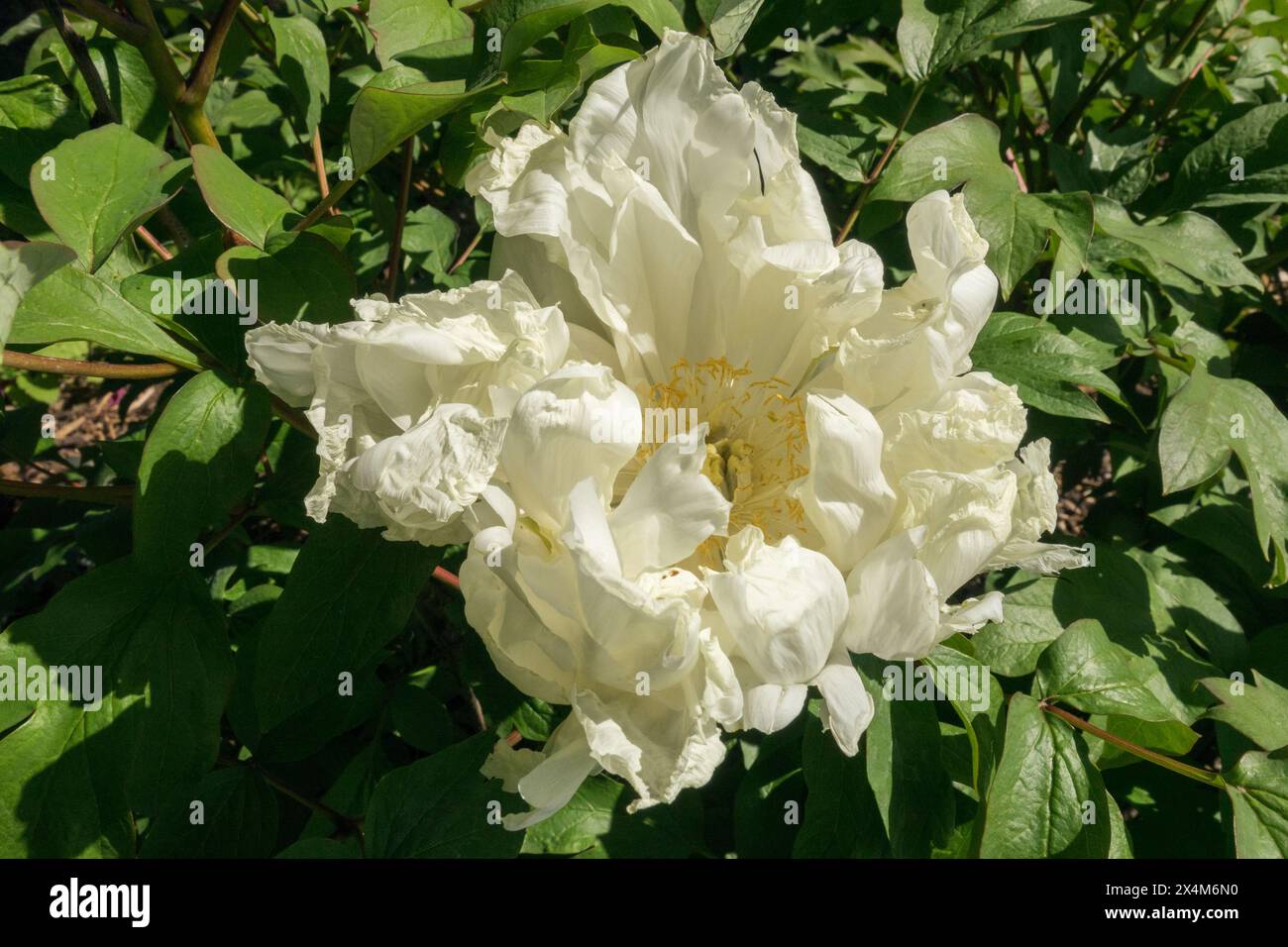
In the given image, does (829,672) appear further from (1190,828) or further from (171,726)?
(1190,828)

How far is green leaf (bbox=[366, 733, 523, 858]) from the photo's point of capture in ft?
4.94

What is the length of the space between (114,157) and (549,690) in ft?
3.19

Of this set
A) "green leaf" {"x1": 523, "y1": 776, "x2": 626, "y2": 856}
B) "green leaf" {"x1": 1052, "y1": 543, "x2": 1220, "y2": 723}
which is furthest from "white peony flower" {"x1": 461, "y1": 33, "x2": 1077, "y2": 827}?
"green leaf" {"x1": 1052, "y1": 543, "x2": 1220, "y2": 723}

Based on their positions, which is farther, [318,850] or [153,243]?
[153,243]

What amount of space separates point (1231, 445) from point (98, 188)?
189cm

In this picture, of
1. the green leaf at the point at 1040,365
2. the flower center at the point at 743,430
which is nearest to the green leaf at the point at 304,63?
the flower center at the point at 743,430

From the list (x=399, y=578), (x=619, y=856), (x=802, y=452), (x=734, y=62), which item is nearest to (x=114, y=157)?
(x=399, y=578)

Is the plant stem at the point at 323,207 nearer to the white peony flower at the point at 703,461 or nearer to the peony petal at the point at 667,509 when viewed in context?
the white peony flower at the point at 703,461

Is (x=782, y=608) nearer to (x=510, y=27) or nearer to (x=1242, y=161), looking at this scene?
(x=510, y=27)

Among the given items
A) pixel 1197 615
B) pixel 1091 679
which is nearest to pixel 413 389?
pixel 1091 679

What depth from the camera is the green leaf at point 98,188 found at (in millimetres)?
1354

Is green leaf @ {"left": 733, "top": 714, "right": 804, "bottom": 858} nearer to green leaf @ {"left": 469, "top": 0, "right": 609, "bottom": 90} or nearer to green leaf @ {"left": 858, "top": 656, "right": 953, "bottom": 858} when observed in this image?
green leaf @ {"left": 858, "top": 656, "right": 953, "bottom": 858}

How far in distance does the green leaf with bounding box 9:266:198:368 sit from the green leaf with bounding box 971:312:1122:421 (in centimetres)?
124

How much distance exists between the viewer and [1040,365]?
5.33 ft
